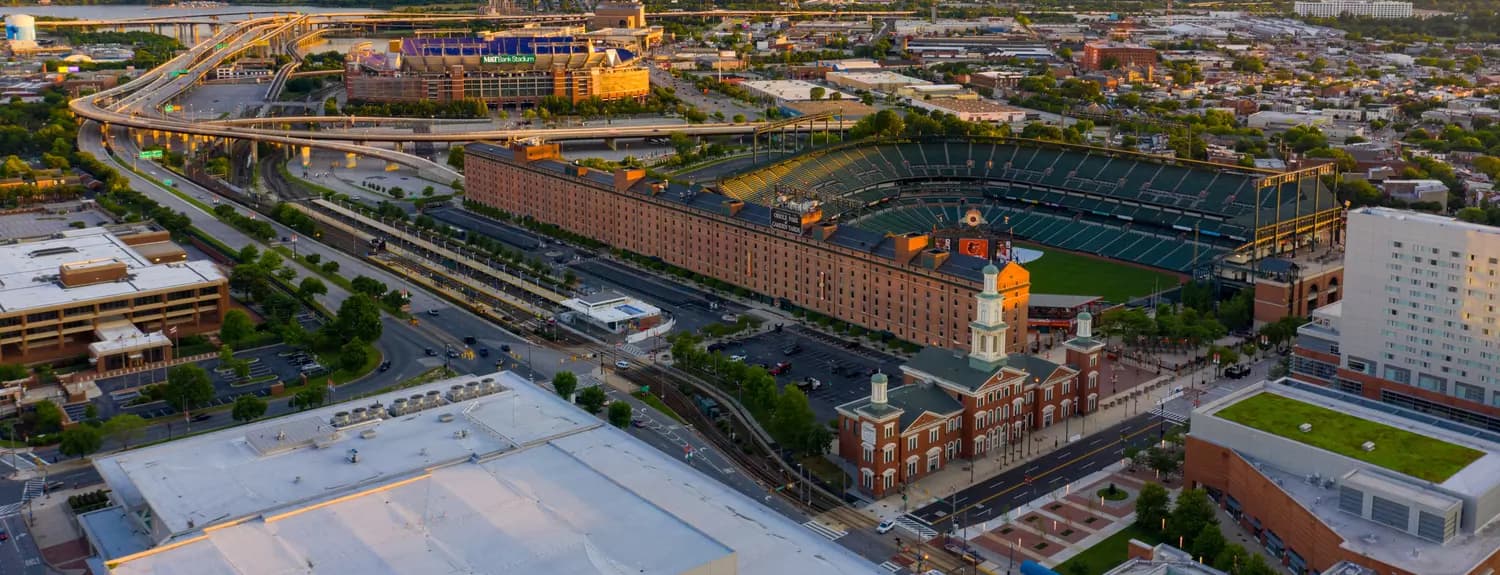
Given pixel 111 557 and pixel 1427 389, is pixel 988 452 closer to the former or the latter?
pixel 1427 389

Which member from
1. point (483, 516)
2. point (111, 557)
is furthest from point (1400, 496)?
point (111, 557)

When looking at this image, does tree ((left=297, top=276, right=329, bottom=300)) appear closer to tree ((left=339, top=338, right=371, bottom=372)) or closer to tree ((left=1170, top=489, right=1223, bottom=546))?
tree ((left=339, top=338, right=371, bottom=372))

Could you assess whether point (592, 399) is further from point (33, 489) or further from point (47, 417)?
point (47, 417)

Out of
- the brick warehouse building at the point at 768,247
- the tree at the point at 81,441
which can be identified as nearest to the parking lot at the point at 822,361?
the brick warehouse building at the point at 768,247

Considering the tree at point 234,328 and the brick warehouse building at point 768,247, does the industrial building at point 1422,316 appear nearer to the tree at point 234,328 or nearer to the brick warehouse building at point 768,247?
the brick warehouse building at point 768,247

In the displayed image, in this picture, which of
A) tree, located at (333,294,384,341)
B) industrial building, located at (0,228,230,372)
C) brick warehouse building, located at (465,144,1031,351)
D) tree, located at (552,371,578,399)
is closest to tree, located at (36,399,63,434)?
industrial building, located at (0,228,230,372)

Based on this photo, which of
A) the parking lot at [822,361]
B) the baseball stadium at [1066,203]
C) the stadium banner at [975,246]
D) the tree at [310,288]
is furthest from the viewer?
the baseball stadium at [1066,203]
